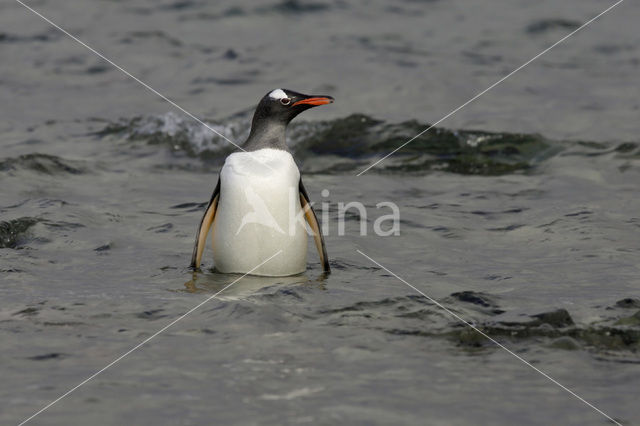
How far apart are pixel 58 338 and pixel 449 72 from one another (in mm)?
9160

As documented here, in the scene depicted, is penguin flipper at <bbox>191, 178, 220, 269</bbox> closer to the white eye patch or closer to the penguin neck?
the penguin neck

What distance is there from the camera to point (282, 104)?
6137 mm

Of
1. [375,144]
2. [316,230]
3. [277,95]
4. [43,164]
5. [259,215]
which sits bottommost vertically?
[316,230]

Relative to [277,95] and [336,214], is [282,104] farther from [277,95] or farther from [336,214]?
[336,214]

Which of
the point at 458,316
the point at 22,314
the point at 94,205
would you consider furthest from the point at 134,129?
the point at 458,316

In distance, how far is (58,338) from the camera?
489 centimetres

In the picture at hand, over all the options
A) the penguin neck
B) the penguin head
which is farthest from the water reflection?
the penguin head

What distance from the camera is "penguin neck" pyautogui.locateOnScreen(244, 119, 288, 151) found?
608 centimetres

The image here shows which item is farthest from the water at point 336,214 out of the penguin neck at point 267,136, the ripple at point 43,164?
the penguin neck at point 267,136

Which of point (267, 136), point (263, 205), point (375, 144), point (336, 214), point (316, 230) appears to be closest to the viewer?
point (263, 205)

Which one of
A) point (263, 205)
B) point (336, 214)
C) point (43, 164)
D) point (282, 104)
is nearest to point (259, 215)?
point (263, 205)

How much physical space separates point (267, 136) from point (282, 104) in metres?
0.24

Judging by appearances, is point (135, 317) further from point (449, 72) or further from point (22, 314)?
point (449, 72)

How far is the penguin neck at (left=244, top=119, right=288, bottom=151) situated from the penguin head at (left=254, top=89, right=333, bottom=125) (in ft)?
0.12
